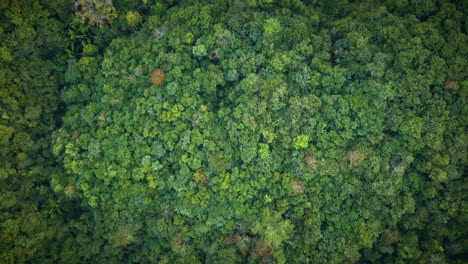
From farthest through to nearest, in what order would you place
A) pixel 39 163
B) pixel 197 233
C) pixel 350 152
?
pixel 39 163 < pixel 197 233 < pixel 350 152

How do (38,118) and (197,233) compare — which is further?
(38,118)

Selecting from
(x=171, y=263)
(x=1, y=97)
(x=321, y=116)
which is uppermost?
(x=1, y=97)

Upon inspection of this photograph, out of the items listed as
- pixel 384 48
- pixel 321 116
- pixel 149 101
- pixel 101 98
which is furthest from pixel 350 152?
pixel 101 98

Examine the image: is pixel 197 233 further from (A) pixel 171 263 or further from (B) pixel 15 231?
(B) pixel 15 231

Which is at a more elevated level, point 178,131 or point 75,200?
point 178,131

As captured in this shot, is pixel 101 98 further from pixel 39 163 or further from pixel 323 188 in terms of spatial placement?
pixel 323 188

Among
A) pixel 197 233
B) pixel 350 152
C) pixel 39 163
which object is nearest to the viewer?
pixel 350 152

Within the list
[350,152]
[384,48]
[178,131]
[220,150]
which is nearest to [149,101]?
[178,131]
